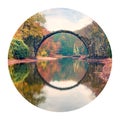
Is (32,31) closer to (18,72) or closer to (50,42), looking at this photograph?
(50,42)

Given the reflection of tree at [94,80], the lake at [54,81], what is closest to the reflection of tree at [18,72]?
the lake at [54,81]

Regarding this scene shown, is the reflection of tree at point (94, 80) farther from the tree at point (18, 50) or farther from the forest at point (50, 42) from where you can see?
the tree at point (18, 50)

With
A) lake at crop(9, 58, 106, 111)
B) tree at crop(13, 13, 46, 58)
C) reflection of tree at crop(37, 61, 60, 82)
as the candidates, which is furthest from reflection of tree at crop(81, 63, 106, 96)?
tree at crop(13, 13, 46, 58)

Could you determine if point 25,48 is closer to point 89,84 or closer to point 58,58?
point 58,58

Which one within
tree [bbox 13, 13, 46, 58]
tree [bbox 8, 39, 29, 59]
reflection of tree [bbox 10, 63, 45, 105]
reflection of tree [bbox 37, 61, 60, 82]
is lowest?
reflection of tree [bbox 10, 63, 45, 105]

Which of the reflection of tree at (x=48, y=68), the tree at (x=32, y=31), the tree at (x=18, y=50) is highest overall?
the tree at (x=32, y=31)

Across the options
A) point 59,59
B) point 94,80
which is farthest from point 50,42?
point 94,80

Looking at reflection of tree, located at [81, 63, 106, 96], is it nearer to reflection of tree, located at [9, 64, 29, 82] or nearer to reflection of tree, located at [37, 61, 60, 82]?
reflection of tree, located at [37, 61, 60, 82]

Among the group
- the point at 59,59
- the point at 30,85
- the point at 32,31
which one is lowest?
the point at 30,85
